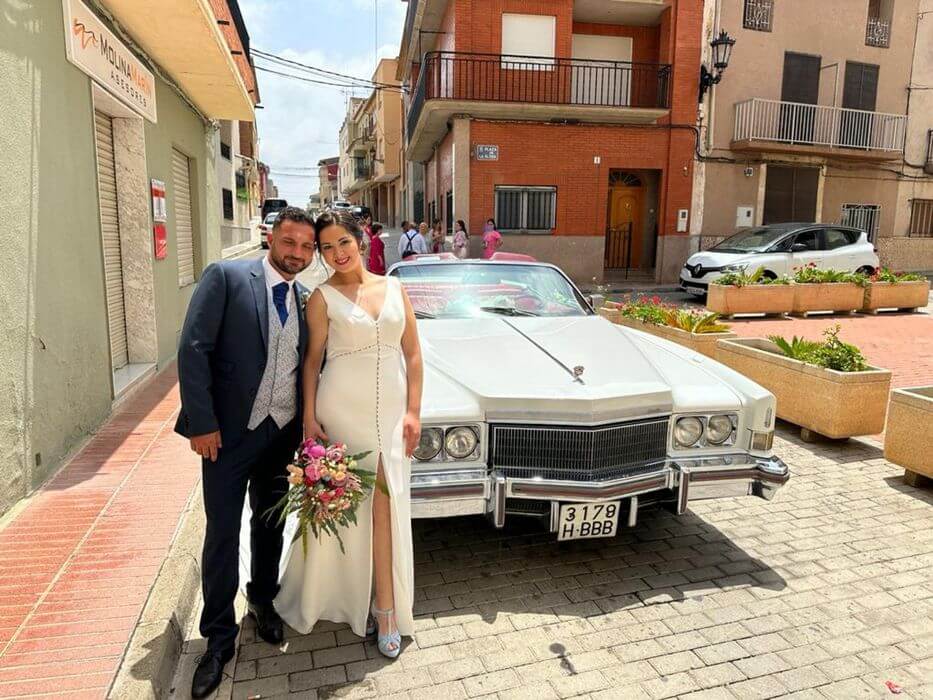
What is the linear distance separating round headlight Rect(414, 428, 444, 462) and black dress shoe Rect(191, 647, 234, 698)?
47.2 inches

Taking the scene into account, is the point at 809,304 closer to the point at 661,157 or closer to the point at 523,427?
the point at 661,157

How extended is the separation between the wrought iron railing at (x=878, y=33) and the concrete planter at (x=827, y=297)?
1185 centimetres

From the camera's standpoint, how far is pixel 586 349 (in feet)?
13.4

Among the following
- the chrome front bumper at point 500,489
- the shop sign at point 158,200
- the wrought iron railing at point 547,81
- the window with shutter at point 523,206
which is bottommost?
the chrome front bumper at point 500,489

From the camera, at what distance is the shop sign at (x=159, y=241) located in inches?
286

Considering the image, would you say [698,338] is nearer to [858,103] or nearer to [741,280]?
[741,280]

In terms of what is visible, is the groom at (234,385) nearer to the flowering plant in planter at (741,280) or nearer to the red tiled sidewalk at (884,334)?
the red tiled sidewalk at (884,334)

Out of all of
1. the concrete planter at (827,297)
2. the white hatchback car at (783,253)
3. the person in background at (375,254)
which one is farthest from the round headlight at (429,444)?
the white hatchback car at (783,253)

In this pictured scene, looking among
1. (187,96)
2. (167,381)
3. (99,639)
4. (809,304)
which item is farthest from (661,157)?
(99,639)

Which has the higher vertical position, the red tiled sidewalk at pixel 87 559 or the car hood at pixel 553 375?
A: the car hood at pixel 553 375

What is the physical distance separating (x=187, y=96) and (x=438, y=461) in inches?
327

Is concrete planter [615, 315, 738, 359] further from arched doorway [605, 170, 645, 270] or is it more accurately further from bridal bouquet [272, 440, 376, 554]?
arched doorway [605, 170, 645, 270]

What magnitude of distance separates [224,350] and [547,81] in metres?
17.2

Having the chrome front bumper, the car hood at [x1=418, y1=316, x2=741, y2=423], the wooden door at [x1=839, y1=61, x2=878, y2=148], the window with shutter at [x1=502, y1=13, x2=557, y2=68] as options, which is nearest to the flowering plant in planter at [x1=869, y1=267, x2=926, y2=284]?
the wooden door at [x1=839, y1=61, x2=878, y2=148]
